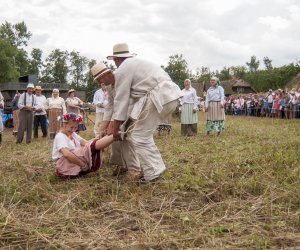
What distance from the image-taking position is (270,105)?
22188 millimetres

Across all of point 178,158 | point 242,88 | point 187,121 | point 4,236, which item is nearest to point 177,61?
point 242,88

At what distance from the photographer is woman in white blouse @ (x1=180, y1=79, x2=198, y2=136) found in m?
10.6

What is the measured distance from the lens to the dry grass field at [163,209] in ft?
9.08

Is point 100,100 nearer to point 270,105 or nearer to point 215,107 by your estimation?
point 215,107

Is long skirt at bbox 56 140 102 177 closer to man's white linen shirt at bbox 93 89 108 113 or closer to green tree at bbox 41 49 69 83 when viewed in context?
man's white linen shirt at bbox 93 89 108 113

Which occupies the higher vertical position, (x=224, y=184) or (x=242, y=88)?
(x=242, y=88)

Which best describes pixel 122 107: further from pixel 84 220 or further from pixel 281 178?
pixel 281 178

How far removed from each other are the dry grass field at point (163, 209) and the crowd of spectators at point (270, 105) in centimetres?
1452

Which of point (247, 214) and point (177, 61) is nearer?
point (247, 214)

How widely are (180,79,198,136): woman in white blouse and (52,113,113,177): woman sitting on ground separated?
5.97 metres

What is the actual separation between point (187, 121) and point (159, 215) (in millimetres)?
7543

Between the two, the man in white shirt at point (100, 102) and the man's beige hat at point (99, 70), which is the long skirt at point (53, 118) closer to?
the man in white shirt at point (100, 102)

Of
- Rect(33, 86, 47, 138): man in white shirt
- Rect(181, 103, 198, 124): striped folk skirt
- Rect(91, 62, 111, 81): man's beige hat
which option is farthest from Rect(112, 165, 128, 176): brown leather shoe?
Rect(33, 86, 47, 138): man in white shirt

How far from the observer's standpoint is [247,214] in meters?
3.26
